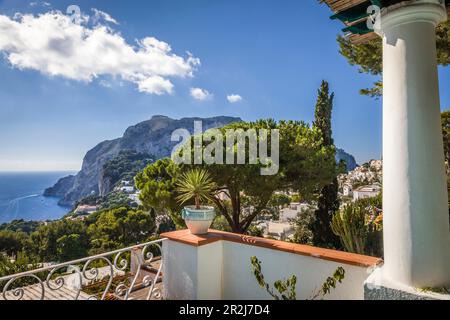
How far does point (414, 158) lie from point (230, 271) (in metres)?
2.24

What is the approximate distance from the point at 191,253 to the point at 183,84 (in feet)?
173

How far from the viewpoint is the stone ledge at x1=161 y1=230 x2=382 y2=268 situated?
8.29ft

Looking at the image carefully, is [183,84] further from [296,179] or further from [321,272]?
[321,272]

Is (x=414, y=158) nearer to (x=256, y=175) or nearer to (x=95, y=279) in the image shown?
(x=95, y=279)

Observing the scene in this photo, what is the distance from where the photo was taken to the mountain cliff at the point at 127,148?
245 ft

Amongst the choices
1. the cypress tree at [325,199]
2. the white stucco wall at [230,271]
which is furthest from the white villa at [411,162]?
the cypress tree at [325,199]

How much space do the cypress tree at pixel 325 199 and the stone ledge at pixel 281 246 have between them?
905 centimetres

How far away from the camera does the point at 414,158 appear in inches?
75.4

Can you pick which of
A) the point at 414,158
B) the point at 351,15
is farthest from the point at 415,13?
the point at 414,158

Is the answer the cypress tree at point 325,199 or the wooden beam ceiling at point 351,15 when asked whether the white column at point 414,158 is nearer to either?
the wooden beam ceiling at point 351,15

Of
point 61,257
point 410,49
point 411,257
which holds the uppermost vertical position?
point 410,49

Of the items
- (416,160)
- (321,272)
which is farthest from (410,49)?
(321,272)

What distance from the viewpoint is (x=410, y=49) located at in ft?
6.53
